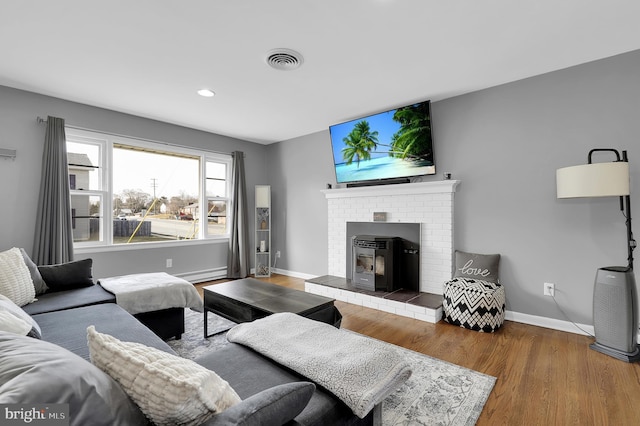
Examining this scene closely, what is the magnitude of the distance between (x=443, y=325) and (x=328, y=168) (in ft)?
8.91

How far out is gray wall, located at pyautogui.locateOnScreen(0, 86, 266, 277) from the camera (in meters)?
3.17

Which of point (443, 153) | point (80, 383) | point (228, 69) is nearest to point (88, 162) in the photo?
point (228, 69)

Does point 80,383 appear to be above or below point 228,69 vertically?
below

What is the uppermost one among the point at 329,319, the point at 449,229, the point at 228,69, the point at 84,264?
the point at 228,69

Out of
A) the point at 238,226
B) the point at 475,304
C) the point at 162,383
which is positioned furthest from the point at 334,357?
the point at 238,226

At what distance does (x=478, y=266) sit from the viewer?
315cm

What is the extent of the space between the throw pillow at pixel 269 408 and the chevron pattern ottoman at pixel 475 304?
235 cm

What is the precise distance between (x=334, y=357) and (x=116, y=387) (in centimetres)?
85

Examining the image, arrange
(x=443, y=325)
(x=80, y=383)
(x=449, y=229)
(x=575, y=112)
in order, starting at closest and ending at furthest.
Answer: (x=80, y=383) → (x=575, y=112) → (x=443, y=325) → (x=449, y=229)

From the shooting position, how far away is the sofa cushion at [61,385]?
58 centimetres

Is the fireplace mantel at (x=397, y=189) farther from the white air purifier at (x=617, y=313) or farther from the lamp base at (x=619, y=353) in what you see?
the lamp base at (x=619, y=353)

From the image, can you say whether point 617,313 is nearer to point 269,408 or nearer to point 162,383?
point 269,408

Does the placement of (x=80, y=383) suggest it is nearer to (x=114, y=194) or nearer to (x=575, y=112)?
(x=575, y=112)

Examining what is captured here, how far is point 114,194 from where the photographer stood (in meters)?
4.00
